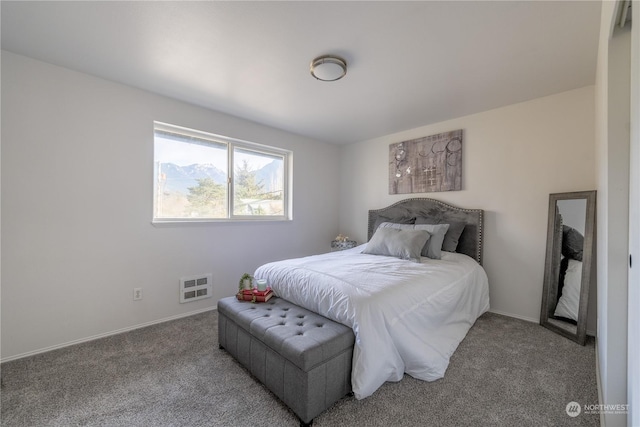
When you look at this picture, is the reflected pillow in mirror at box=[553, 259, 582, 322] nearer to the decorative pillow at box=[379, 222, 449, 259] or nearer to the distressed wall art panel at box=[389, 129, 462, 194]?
the decorative pillow at box=[379, 222, 449, 259]

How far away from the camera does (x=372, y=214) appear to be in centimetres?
403

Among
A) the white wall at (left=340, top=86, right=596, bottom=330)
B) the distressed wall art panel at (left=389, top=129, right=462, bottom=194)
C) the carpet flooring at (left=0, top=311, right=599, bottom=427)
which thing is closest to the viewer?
the carpet flooring at (left=0, top=311, right=599, bottom=427)

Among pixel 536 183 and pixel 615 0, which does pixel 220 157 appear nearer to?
pixel 615 0

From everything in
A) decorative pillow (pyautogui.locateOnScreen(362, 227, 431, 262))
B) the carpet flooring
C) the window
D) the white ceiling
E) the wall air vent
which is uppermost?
the white ceiling

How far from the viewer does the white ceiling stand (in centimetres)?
160

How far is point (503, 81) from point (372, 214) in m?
2.21

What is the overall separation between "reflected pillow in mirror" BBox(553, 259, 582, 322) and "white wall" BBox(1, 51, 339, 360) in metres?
3.56

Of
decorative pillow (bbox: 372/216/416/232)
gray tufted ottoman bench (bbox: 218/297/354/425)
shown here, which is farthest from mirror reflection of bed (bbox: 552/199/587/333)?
gray tufted ottoman bench (bbox: 218/297/354/425)

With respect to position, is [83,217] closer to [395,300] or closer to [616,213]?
[395,300]

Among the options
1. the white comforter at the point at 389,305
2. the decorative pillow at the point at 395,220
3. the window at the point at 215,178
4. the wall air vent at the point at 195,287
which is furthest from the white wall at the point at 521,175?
the wall air vent at the point at 195,287

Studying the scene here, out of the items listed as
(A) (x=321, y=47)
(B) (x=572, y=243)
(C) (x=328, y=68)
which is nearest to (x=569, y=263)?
(B) (x=572, y=243)

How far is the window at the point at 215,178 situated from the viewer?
9.48 ft

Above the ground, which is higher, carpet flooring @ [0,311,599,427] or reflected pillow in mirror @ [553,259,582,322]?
reflected pillow in mirror @ [553,259,582,322]

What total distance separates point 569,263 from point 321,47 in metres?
2.91
